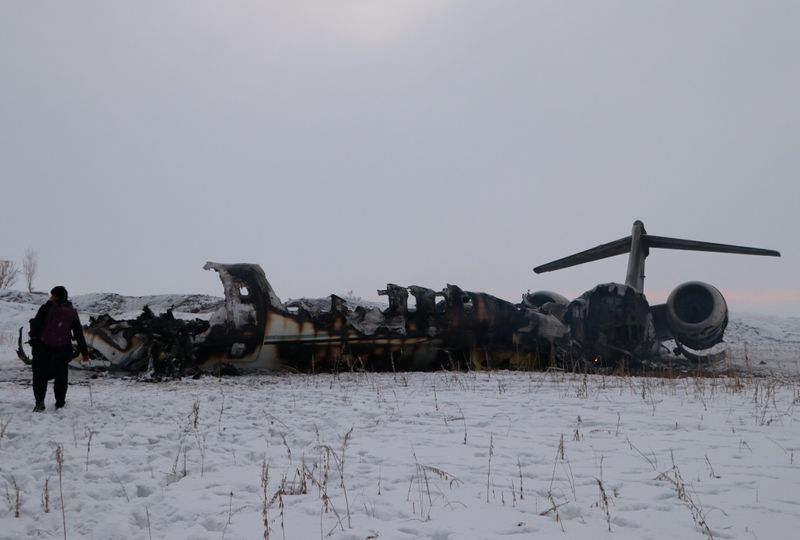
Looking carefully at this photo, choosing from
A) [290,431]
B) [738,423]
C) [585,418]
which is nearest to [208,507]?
[290,431]

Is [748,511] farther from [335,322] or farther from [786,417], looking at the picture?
[335,322]

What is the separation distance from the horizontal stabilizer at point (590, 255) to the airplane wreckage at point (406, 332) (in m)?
3.44

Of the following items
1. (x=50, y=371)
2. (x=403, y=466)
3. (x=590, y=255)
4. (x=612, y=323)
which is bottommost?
(x=403, y=466)

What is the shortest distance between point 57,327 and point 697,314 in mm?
12906

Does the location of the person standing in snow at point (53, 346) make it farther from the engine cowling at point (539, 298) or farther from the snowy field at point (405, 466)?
the engine cowling at point (539, 298)

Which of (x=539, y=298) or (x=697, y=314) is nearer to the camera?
(x=697, y=314)

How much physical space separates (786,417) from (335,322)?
23.5 feet

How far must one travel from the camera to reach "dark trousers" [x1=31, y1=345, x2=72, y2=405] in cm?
646

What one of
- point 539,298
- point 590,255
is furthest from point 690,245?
point 539,298

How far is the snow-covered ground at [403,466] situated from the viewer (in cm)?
315

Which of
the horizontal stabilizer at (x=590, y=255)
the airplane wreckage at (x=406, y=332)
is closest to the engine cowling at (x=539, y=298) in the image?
the horizontal stabilizer at (x=590, y=255)

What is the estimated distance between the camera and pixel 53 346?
669cm

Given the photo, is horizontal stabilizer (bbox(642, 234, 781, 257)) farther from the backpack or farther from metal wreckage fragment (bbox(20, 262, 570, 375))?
the backpack

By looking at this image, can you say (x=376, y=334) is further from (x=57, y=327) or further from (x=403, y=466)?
(x=403, y=466)
